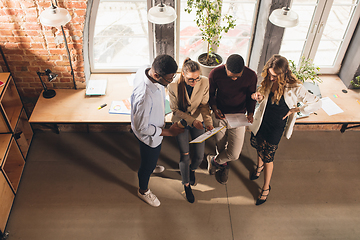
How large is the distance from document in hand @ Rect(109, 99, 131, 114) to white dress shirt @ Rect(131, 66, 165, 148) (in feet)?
3.09

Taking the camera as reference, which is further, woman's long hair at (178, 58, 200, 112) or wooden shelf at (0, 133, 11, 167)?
wooden shelf at (0, 133, 11, 167)

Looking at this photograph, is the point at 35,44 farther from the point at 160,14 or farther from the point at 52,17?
the point at 160,14

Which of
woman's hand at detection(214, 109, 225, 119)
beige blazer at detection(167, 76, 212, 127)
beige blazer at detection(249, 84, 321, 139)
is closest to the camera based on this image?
beige blazer at detection(249, 84, 321, 139)

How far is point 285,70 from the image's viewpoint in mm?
2568

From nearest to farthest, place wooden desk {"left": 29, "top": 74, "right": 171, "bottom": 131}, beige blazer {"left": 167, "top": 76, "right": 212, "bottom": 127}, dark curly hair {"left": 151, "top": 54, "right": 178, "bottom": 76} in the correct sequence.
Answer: dark curly hair {"left": 151, "top": 54, "right": 178, "bottom": 76} < beige blazer {"left": 167, "top": 76, "right": 212, "bottom": 127} < wooden desk {"left": 29, "top": 74, "right": 171, "bottom": 131}

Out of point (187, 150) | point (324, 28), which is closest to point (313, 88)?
point (324, 28)

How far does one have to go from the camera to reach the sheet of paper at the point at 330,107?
11.6ft

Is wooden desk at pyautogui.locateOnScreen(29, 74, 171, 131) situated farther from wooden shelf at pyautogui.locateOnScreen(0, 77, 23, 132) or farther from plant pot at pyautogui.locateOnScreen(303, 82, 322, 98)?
plant pot at pyautogui.locateOnScreen(303, 82, 322, 98)

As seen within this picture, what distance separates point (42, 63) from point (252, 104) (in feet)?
8.58

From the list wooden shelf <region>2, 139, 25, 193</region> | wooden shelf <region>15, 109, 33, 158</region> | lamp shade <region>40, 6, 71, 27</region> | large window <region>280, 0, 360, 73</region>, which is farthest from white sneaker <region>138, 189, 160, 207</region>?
large window <region>280, 0, 360, 73</region>

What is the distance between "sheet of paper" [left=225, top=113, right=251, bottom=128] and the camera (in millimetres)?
2910

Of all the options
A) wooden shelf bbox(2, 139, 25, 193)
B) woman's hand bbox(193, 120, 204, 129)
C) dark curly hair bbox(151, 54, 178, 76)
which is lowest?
wooden shelf bbox(2, 139, 25, 193)

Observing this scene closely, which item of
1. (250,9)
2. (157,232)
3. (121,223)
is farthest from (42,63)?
(250,9)

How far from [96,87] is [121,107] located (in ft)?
1.77
